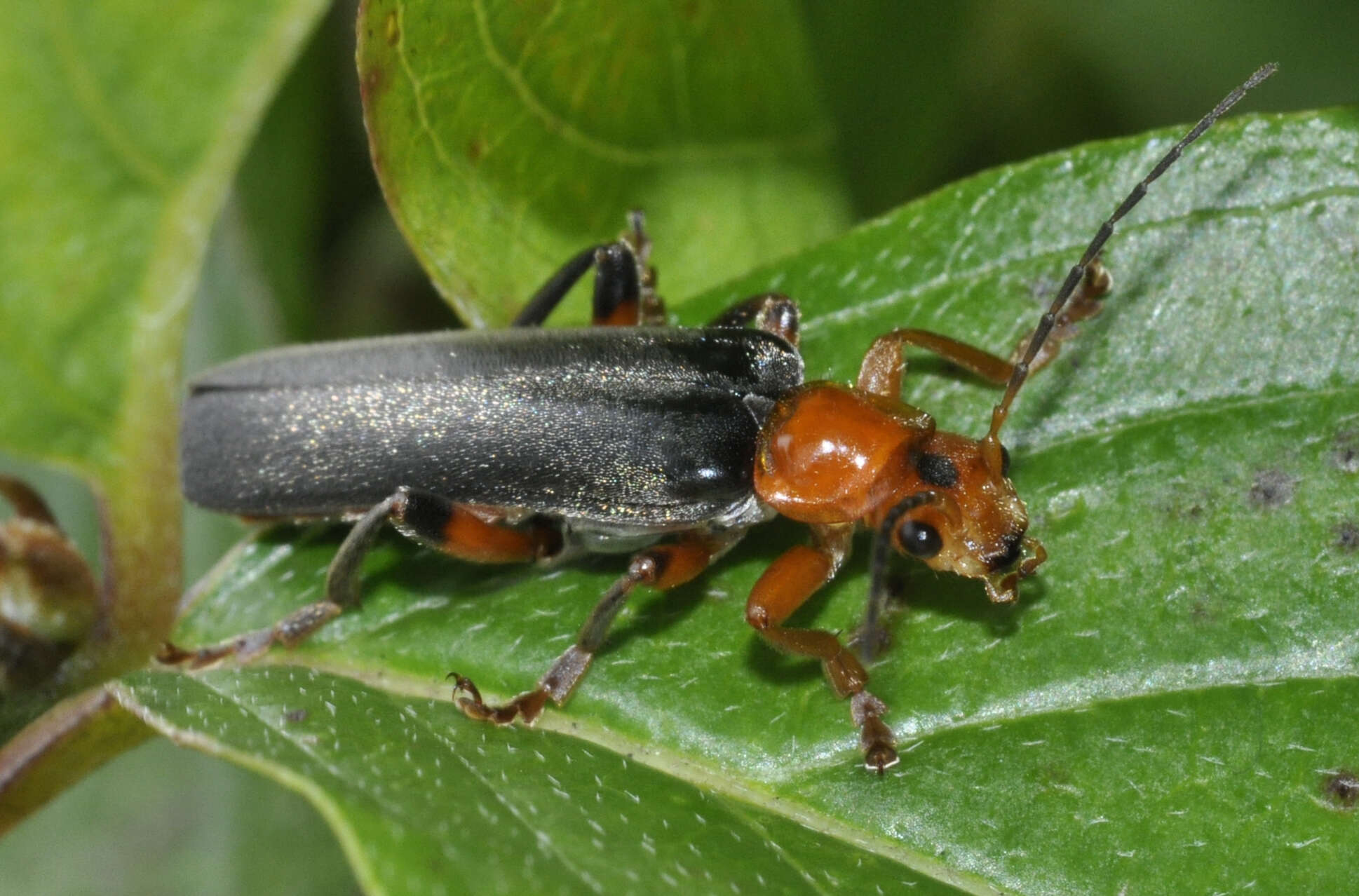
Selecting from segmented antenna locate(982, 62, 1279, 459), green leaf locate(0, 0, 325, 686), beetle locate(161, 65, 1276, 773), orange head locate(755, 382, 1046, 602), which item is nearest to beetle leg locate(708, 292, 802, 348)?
beetle locate(161, 65, 1276, 773)

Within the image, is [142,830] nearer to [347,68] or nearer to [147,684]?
[147,684]

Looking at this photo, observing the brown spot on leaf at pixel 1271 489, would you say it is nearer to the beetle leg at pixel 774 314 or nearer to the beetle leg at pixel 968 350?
the beetle leg at pixel 968 350

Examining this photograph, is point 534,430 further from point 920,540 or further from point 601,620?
point 920,540

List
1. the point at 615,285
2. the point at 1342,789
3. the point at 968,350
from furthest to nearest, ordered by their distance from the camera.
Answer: the point at 615,285 < the point at 968,350 < the point at 1342,789

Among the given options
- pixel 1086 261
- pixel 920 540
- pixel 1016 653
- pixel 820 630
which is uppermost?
pixel 1086 261

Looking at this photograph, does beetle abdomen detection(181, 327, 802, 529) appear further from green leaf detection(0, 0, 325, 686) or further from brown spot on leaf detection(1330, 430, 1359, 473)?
brown spot on leaf detection(1330, 430, 1359, 473)

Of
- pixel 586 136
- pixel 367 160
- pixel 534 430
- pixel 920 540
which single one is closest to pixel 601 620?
pixel 534 430
